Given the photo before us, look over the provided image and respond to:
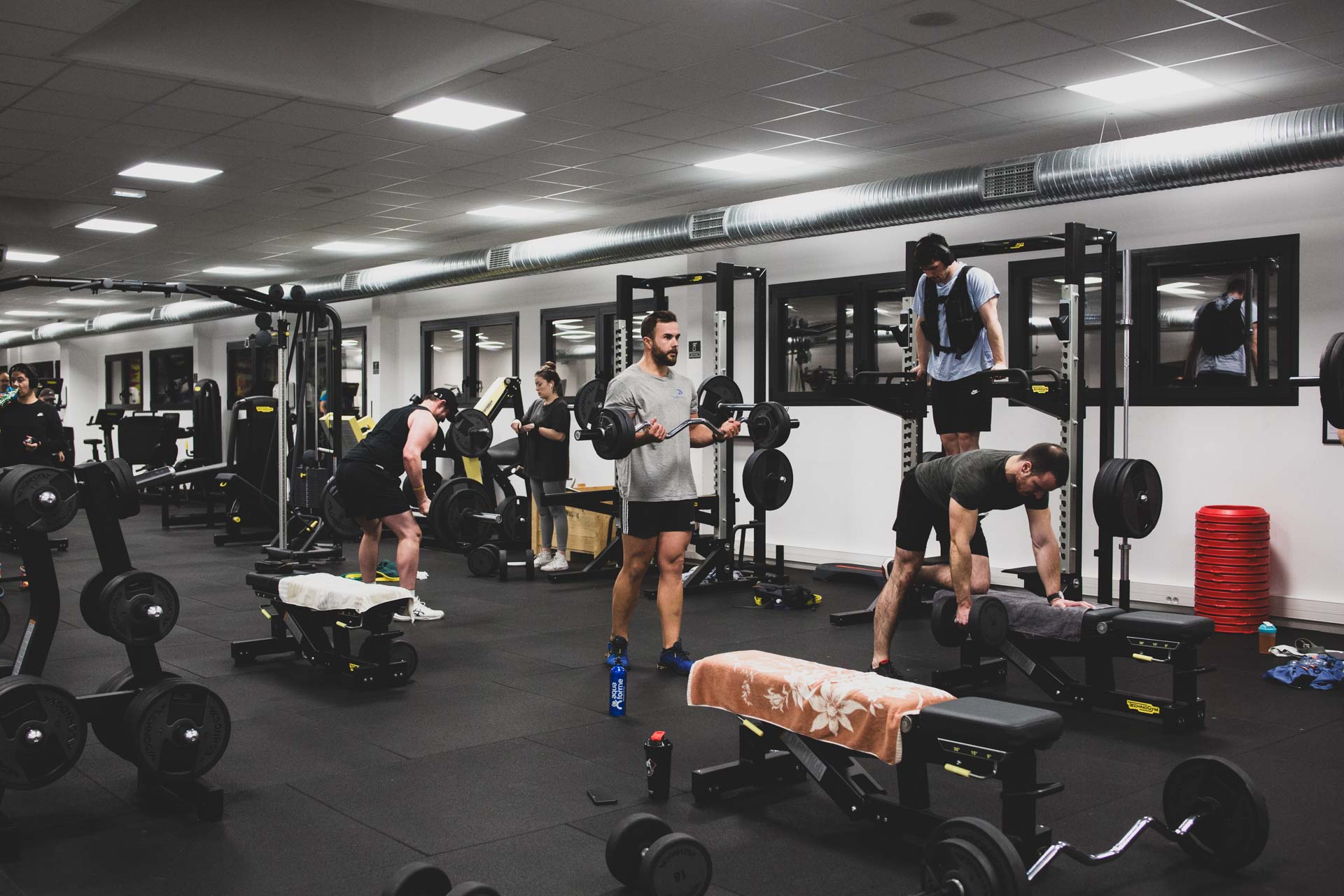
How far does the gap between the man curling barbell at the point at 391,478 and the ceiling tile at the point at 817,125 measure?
221 centimetres

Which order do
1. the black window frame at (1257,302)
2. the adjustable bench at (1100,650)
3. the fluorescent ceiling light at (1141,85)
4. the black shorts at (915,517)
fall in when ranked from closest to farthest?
the adjustable bench at (1100,650), the black shorts at (915,517), the fluorescent ceiling light at (1141,85), the black window frame at (1257,302)

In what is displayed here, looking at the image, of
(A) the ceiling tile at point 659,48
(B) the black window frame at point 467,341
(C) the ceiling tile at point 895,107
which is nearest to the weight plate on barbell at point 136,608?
(A) the ceiling tile at point 659,48

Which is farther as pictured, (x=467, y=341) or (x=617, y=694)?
(x=467, y=341)

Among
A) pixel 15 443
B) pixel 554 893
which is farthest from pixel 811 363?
pixel 554 893

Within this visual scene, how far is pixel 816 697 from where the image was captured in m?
2.80

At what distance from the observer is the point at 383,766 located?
3377 millimetres

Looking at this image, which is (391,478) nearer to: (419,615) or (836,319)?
(419,615)

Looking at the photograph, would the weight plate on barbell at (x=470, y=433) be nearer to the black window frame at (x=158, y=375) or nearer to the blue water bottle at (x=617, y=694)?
the blue water bottle at (x=617, y=694)

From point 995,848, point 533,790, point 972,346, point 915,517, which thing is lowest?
point 533,790

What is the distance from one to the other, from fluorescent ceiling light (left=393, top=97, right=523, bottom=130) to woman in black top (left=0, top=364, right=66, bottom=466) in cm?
337

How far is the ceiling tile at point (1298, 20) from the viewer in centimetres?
394

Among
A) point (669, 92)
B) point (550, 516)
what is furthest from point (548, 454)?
point (669, 92)

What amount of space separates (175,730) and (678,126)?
13.1 feet

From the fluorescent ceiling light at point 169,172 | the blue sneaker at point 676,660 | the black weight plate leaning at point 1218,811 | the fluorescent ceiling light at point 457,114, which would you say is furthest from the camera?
the fluorescent ceiling light at point 169,172
